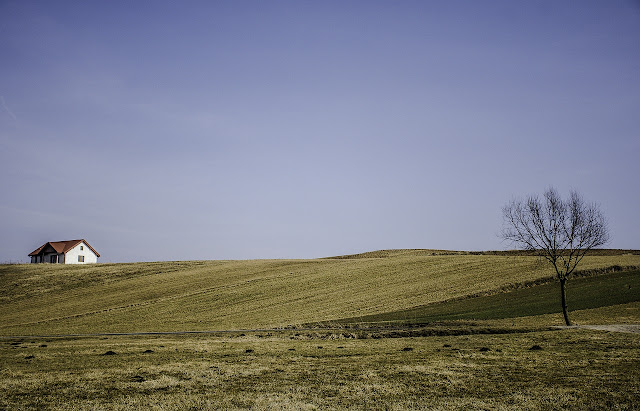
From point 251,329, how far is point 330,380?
75.8 ft

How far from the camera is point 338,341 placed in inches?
1187

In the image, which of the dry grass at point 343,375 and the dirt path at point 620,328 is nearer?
the dry grass at point 343,375

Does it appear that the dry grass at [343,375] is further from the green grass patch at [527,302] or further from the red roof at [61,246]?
the red roof at [61,246]

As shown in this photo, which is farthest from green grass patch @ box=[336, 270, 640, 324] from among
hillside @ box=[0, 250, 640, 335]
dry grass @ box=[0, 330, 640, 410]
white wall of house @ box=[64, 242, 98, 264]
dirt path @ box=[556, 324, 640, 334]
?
white wall of house @ box=[64, 242, 98, 264]

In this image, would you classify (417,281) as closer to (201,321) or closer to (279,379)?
(201,321)

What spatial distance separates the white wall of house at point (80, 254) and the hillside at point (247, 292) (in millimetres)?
33178

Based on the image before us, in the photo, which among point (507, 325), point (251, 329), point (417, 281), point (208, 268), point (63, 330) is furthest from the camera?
point (208, 268)

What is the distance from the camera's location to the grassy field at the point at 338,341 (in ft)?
49.2

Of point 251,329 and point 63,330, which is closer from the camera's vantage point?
point 251,329

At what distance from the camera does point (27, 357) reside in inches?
953

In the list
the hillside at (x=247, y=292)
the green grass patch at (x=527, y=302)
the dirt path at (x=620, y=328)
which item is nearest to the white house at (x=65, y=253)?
the hillside at (x=247, y=292)

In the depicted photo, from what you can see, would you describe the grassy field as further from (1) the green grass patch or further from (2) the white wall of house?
(2) the white wall of house

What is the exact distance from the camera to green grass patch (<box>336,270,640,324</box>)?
1570 inches

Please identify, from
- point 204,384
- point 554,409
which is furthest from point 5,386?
point 554,409
